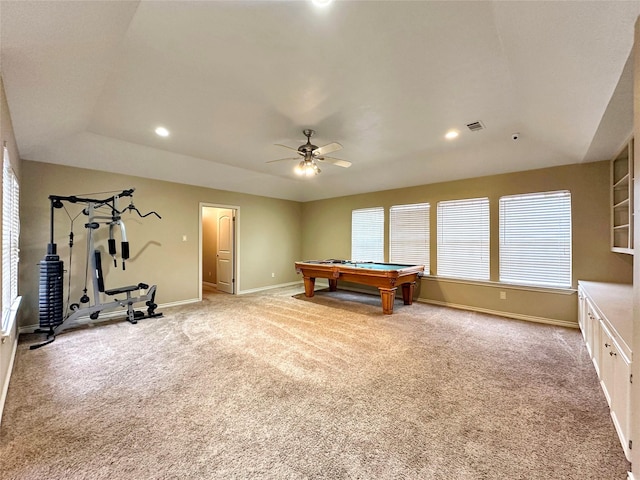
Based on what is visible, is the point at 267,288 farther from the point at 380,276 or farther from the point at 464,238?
the point at 464,238

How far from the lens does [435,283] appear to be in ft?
17.7

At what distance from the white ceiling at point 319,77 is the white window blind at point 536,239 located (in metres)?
0.61

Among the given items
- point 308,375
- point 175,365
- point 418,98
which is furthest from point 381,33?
point 175,365

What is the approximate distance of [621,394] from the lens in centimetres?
174

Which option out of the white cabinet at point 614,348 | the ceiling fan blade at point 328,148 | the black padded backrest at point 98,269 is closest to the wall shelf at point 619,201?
the white cabinet at point 614,348

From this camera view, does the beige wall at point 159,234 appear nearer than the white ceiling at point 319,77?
No

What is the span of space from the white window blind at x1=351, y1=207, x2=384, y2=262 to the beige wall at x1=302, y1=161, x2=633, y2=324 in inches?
7.3

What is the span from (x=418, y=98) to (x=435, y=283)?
12.4 ft

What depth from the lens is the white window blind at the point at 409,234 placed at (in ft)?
18.5

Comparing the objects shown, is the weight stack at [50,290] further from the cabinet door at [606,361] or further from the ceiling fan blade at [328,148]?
the cabinet door at [606,361]

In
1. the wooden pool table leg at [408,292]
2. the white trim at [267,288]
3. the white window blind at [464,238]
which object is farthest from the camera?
the white trim at [267,288]

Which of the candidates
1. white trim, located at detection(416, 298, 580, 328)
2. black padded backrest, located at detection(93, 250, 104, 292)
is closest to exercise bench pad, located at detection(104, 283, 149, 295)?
black padded backrest, located at detection(93, 250, 104, 292)

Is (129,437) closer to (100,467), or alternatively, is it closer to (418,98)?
(100,467)

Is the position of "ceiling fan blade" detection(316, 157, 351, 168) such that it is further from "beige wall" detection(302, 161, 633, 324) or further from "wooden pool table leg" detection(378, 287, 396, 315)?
"beige wall" detection(302, 161, 633, 324)
